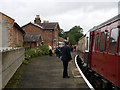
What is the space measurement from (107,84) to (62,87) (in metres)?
1.85

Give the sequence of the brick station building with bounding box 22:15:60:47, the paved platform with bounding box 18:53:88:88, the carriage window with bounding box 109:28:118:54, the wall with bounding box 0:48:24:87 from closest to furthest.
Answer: the carriage window with bounding box 109:28:118:54, the wall with bounding box 0:48:24:87, the paved platform with bounding box 18:53:88:88, the brick station building with bounding box 22:15:60:47

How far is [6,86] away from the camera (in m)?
7.84

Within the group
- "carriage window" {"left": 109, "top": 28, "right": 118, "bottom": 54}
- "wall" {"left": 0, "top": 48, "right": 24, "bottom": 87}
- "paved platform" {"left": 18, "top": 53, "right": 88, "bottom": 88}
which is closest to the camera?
"carriage window" {"left": 109, "top": 28, "right": 118, "bottom": 54}

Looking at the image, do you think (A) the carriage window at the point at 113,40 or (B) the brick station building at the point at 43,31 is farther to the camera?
(B) the brick station building at the point at 43,31

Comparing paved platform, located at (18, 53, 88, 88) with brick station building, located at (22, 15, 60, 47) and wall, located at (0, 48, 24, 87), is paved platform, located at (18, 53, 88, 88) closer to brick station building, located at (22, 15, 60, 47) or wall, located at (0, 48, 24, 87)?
wall, located at (0, 48, 24, 87)

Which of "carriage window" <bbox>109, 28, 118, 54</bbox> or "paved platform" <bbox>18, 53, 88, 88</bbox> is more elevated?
A: "carriage window" <bbox>109, 28, 118, 54</bbox>

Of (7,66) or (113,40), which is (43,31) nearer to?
(7,66)

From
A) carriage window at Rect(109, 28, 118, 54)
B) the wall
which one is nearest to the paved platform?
the wall

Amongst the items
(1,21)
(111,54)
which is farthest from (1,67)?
(1,21)

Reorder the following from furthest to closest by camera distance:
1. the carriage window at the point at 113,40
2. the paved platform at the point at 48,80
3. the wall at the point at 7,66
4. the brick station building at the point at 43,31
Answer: the brick station building at the point at 43,31
the paved platform at the point at 48,80
the wall at the point at 7,66
the carriage window at the point at 113,40

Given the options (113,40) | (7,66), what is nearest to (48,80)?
(7,66)

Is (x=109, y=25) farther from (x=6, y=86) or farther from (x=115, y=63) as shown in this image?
(x=6, y=86)

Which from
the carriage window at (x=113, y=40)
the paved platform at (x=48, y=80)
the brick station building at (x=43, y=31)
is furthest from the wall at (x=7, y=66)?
the brick station building at (x=43, y=31)

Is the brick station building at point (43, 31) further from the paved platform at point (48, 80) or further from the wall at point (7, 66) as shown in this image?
the wall at point (7, 66)
